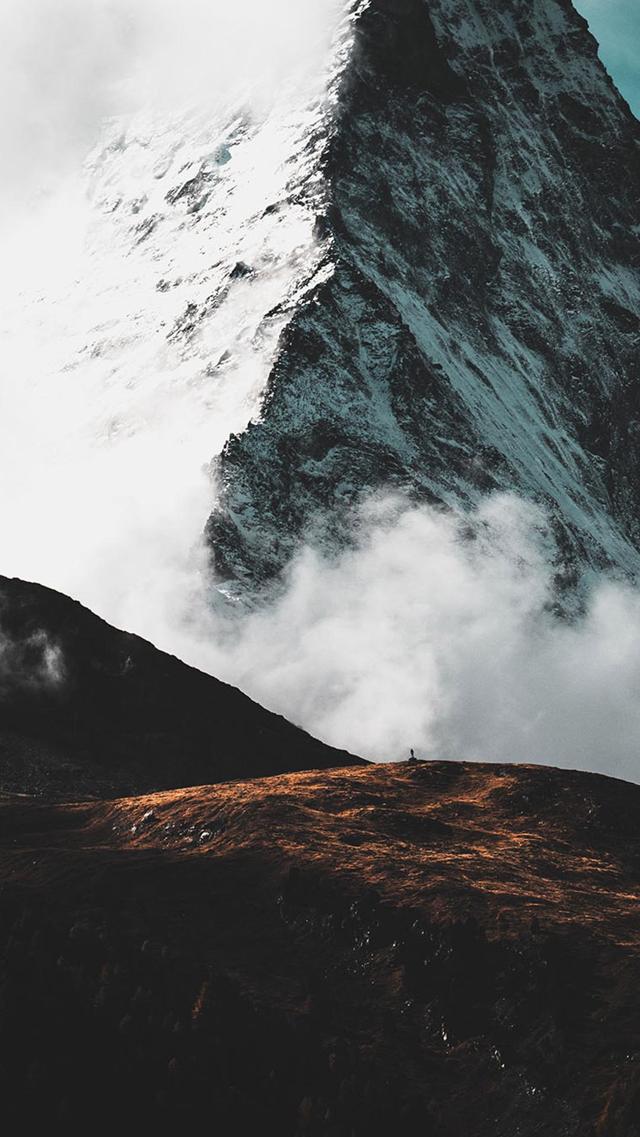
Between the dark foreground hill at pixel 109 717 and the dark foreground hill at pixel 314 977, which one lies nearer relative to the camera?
the dark foreground hill at pixel 314 977

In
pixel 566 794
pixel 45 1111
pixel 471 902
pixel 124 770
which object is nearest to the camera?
pixel 45 1111

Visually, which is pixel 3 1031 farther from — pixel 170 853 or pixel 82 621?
pixel 82 621

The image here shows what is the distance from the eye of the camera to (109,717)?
162500mm

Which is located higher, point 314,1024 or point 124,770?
point 124,770

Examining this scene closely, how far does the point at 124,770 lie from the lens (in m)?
150

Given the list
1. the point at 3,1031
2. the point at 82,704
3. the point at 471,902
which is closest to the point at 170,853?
the point at 471,902

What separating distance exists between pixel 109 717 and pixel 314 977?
95.8 meters

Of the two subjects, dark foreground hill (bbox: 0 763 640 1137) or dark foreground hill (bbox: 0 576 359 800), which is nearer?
dark foreground hill (bbox: 0 763 640 1137)

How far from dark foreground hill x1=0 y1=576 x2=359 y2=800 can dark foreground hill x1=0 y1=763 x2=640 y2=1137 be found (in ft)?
160

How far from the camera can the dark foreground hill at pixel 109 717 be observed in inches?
5812

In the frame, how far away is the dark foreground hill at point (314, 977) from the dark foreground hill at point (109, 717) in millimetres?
48872

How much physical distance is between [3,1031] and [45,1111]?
21.2 ft

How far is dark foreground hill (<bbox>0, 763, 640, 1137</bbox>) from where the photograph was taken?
5731cm

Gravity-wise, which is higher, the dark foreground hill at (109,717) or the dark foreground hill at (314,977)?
the dark foreground hill at (109,717)
